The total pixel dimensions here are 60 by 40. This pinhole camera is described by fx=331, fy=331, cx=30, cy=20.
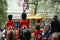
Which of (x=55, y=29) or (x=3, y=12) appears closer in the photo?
(x=55, y=29)

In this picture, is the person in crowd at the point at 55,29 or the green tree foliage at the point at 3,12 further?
the green tree foliage at the point at 3,12

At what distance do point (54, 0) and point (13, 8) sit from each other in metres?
14.2

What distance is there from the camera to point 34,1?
131 ft

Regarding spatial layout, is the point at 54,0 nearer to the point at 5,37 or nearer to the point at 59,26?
the point at 5,37

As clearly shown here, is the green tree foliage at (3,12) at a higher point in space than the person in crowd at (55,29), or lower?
lower

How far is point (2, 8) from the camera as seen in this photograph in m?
37.8

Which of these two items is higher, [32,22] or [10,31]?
[10,31]

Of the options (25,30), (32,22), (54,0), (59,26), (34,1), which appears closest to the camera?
(59,26)

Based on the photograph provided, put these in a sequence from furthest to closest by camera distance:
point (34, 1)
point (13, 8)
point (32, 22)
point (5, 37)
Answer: point (13, 8)
point (34, 1)
point (32, 22)
point (5, 37)

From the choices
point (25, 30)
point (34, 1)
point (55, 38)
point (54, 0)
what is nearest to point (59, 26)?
point (55, 38)

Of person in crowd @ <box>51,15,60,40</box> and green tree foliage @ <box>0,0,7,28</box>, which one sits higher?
person in crowd @ <box>51,15,60,40</box>

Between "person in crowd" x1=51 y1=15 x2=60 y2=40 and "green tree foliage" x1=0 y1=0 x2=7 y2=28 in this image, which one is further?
"green tree foliage" x1=0 y1=0 x2=7 y2=28

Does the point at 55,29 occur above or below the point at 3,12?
above

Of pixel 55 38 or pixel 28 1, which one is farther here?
pixel 28 1
